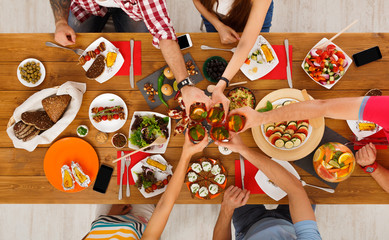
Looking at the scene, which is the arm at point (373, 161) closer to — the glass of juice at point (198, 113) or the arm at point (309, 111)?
the arm at point (309, 111)

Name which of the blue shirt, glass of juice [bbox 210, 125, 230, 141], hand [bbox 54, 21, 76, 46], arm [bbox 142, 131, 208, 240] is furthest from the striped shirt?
hand [bbox 54, 21, 76, 46]

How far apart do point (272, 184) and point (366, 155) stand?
0.61 m

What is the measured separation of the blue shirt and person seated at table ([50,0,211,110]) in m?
0.95

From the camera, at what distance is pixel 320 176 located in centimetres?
151

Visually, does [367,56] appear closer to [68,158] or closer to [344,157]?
[344,157]

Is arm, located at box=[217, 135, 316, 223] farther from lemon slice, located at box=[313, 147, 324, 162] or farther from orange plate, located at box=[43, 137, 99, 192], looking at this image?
orange plate, located at box=[43, 137, 99, 192]

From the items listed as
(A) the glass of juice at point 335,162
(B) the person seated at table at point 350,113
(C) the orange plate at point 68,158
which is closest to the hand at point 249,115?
(B) the person seated at table at point 350,113

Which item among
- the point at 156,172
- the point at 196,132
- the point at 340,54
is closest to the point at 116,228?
the point at 156,172

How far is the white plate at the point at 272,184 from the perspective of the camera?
1541 millimetres

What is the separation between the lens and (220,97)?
1.49 m

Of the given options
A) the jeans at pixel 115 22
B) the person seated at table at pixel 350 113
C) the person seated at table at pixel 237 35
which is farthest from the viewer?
the jeans at pixel 115 22

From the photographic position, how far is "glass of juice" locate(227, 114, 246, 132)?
54.7 inches

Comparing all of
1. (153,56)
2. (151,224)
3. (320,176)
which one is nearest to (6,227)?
(151,224)

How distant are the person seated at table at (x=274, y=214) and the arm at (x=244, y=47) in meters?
0.29
